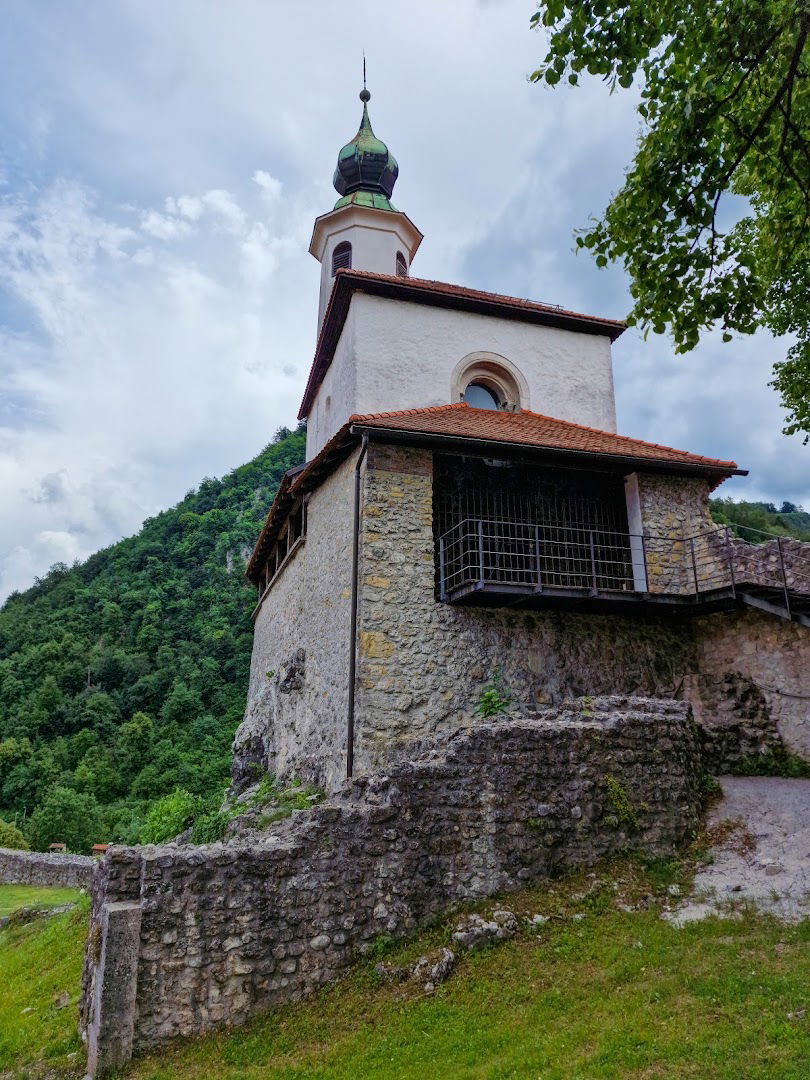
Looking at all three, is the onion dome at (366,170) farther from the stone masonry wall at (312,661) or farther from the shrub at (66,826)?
the shrub at (66,826)

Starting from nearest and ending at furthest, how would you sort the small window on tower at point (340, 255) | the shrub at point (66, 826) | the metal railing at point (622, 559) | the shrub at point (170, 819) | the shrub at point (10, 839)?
the metal railing at point (622, 559)
the shrub at point (170, 819)
the small window on tower at point (340, 255)
the shrub at point (10, 839)
the shrub at point (66, 826)

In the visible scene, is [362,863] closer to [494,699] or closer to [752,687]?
[494,699]

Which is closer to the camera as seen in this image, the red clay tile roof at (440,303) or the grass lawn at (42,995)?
the grass lawn at (42,995)

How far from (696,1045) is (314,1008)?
3119mm

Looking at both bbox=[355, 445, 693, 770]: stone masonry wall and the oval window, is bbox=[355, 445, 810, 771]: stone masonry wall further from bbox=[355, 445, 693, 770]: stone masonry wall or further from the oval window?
the oval window

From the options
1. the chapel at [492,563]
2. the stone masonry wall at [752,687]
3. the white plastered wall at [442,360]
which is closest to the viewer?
the chapel at [492,563]

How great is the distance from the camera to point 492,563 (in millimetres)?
12039

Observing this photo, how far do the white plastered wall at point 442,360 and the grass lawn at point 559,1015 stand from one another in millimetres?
9565

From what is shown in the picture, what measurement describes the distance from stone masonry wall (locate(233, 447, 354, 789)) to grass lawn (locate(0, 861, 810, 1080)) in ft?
13.7

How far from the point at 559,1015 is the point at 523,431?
864 cm

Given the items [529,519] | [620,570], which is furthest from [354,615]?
[620,570]

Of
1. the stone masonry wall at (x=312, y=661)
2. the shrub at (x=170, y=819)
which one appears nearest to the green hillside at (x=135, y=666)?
the shrub at (x=170, y=819)

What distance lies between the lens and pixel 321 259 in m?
22.1

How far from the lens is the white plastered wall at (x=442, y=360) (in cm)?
1455
